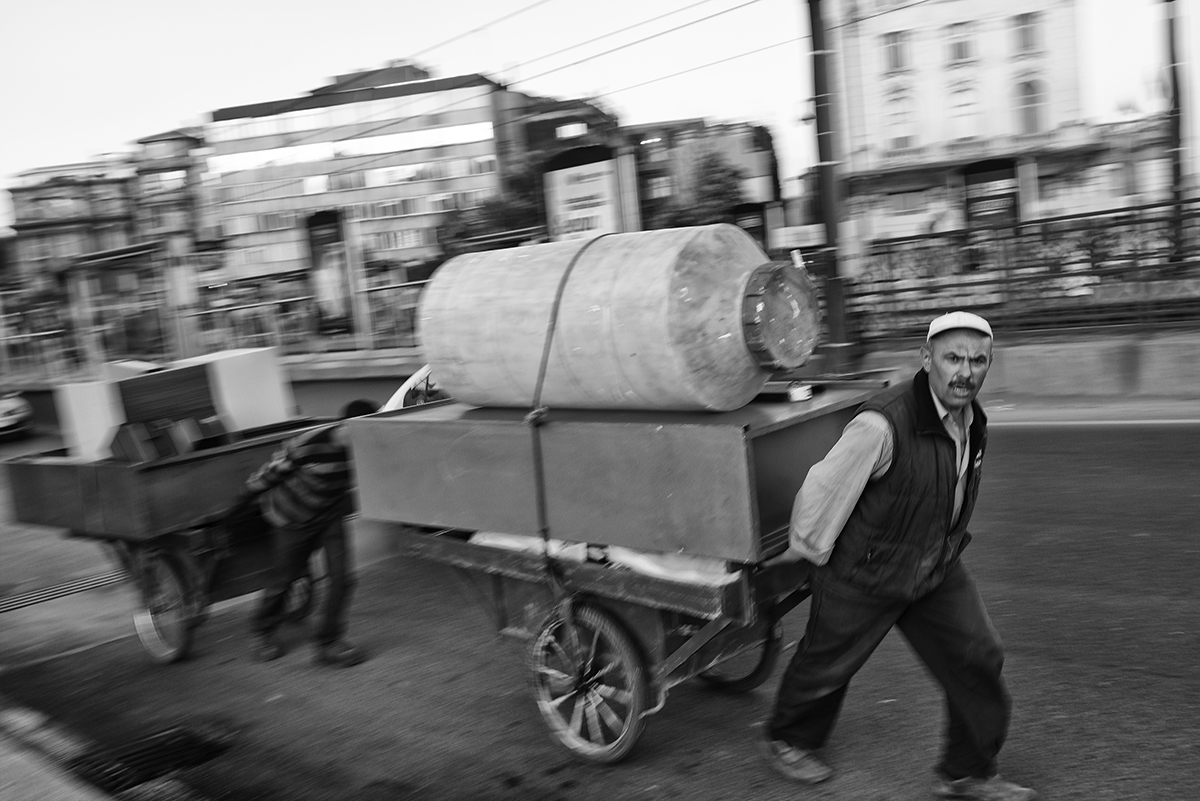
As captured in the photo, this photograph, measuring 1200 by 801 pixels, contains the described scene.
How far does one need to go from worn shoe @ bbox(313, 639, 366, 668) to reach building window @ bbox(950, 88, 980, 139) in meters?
51.4

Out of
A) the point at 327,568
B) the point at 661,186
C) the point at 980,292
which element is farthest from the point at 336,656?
the point at 661,186

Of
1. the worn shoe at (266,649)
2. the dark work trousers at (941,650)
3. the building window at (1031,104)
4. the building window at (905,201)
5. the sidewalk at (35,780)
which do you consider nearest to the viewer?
the dark work trousers at (941,650)

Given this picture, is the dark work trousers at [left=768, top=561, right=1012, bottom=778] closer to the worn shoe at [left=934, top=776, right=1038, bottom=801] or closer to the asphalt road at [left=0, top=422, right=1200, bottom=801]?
the worn shoe at [left=934, top=776, right=1038, bottom=801]

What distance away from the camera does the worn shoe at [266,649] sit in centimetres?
591

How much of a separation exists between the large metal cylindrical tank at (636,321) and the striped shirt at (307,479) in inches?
57.2

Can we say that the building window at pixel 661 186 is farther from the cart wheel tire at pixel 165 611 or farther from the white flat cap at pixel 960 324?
the white flat cap at pixel 960 324

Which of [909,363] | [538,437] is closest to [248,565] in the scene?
[538,437]

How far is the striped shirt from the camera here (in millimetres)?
5363

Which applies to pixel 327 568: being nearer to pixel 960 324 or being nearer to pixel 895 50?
pixel 960 324

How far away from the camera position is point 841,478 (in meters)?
3.20

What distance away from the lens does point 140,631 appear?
20.3ft

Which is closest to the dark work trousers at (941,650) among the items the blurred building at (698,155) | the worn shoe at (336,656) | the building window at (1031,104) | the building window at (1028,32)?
the worn shoe at (336,656)

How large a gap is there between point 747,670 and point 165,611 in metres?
3.42

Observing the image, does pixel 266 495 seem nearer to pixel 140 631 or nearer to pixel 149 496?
pixel 149 496
